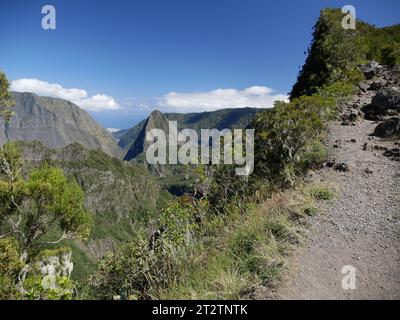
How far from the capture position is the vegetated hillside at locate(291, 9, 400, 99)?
26234mm

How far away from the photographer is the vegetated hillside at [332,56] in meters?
26.2

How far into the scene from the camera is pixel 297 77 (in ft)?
105

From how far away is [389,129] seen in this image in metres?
14.6

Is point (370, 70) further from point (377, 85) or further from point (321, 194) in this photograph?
point (321, 194)

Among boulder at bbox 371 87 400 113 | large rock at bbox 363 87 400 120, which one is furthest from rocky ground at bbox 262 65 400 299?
boulder at bbox 371 87 400 113

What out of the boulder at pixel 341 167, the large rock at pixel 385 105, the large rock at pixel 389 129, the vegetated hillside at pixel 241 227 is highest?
the large rock at pixel 385 105

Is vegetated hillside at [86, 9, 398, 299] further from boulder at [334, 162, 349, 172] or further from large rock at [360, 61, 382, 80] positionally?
large rock at [360, 61, 382, 80]

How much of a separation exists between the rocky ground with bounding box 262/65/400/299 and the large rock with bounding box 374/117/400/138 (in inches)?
23.0

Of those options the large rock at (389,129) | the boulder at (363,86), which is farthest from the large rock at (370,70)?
the large rock at (389,129)

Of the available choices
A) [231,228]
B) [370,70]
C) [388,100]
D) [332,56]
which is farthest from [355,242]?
[370,70]

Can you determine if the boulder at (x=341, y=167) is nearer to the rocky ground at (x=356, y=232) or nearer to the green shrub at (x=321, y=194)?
the rocky ground at (x=356, y=232)

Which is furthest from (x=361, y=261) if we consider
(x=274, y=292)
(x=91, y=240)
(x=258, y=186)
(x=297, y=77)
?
(x=91, y=240)
